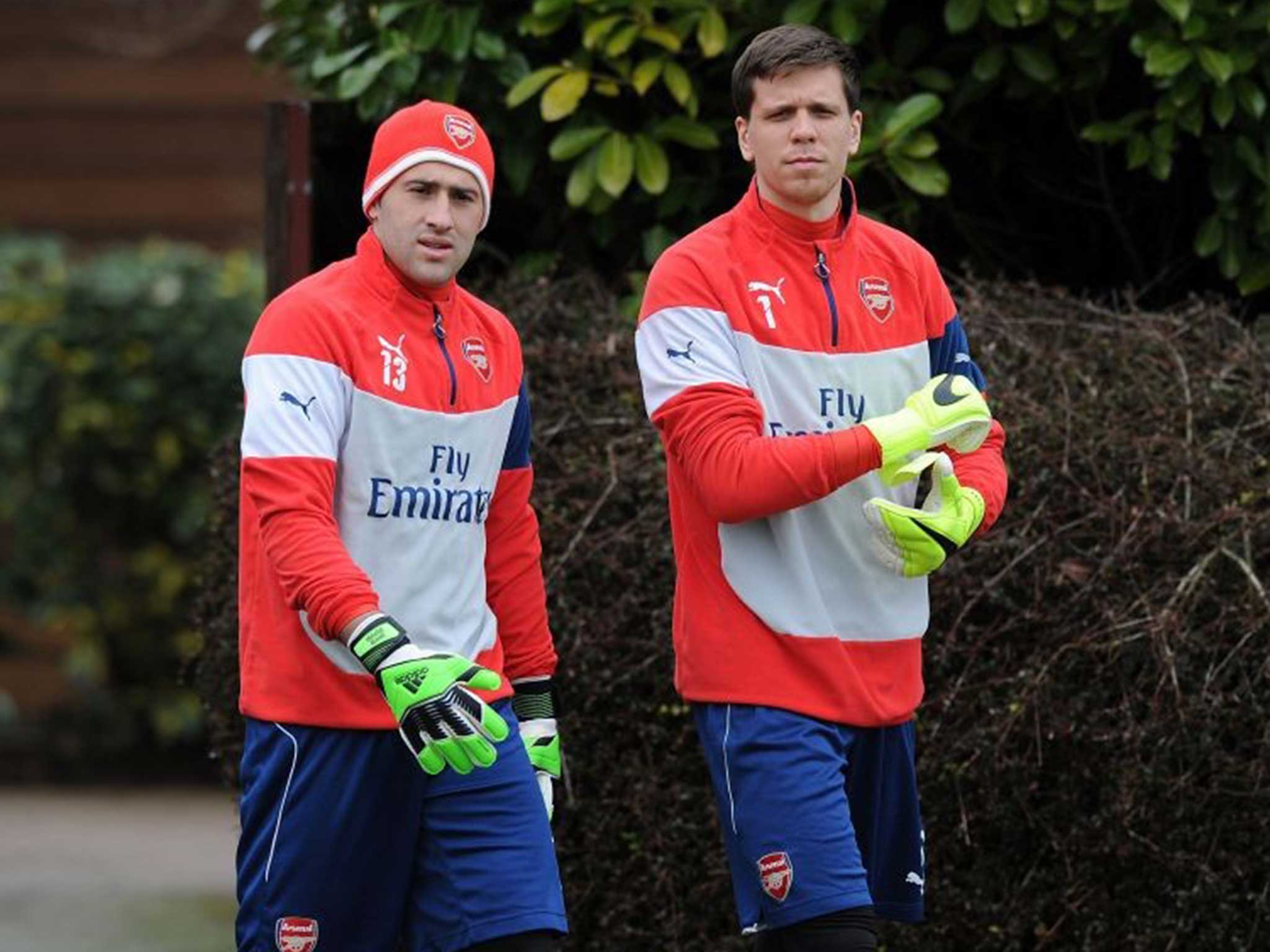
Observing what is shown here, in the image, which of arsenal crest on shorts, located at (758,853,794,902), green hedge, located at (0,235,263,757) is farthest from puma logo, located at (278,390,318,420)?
green hedge, located at (0,235,263,757)

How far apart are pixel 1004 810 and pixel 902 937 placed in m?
0.42

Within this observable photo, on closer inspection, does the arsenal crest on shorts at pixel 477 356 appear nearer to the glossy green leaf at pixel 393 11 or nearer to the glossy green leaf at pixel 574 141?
the glossy green leaf at pixel 574 141

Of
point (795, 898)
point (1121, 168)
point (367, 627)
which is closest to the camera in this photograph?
point (367, 627)

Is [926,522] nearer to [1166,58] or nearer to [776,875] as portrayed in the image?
[776,875]

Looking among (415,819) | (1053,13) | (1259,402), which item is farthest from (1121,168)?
(415,819)

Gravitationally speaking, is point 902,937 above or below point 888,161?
below

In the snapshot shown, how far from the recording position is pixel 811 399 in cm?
471

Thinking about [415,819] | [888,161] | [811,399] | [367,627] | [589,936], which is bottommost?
[589,936]

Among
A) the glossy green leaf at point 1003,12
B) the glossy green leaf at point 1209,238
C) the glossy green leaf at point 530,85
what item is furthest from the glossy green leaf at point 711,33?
the glossy green leaf at point 1209,238

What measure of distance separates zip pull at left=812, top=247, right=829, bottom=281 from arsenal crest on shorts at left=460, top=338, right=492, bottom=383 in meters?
0.64

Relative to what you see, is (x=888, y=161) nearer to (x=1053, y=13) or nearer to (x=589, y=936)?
(x=1053, y=13)

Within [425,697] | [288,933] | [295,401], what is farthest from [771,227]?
[288,933]

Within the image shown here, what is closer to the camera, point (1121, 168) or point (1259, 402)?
point (1259, 402)

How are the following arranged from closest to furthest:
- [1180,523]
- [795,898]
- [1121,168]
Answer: [795,898] → [1180,523] → [1121,168]
